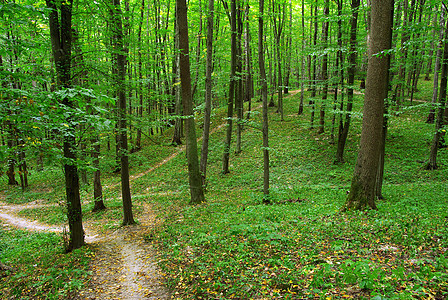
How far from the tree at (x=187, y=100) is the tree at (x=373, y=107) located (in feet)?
18.5

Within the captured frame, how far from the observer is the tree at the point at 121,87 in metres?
7.05

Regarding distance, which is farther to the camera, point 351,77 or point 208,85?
point 351,77

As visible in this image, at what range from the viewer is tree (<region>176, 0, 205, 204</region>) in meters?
8.83

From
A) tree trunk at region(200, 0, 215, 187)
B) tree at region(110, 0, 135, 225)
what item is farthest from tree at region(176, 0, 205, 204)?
tree at region(110, 0, 135, 225)

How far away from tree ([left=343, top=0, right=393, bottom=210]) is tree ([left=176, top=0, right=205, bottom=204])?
5645 millimetres

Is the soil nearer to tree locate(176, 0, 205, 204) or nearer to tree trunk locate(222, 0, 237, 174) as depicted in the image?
tree locate(176, 0, 205, 204)

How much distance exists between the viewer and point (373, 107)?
21.7 feet

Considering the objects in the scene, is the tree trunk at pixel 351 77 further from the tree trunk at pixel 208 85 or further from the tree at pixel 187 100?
the tree at pixel 187 100

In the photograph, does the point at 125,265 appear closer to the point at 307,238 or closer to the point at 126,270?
the point at 126,270

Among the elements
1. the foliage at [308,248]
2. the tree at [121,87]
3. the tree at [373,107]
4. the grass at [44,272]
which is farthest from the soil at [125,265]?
the tree at [373,107]

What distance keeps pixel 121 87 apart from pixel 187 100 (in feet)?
8.57

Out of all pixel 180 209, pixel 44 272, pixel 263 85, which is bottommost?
pixel 180 209

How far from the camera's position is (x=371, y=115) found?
6.63m

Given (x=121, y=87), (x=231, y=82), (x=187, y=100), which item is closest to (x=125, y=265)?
(x=121, y=87)
